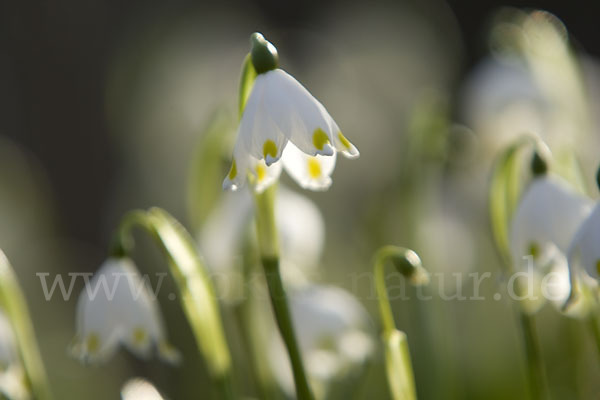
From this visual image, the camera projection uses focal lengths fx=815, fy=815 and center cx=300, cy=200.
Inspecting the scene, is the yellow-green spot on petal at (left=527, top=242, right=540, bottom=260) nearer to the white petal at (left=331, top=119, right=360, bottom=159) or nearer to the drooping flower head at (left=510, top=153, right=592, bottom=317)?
the drooping flower head at (left=510, top=153, right=592, bottom=317)

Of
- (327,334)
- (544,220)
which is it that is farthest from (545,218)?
(327,334)

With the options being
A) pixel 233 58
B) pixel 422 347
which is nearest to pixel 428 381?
pixel 422 347

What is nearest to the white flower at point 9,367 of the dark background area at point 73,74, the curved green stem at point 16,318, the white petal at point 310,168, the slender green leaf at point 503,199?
the curved green stem at point 16,318

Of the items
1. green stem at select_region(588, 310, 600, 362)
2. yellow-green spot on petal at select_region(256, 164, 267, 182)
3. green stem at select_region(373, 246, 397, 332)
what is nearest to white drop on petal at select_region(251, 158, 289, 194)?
yellow-green spot on petal at select_region(256, 164, 267, 182)

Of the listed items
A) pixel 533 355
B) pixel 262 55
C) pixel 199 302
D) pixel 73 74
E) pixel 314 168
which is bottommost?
pixel 533 355

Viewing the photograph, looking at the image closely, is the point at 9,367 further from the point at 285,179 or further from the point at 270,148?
the point at 285,179
